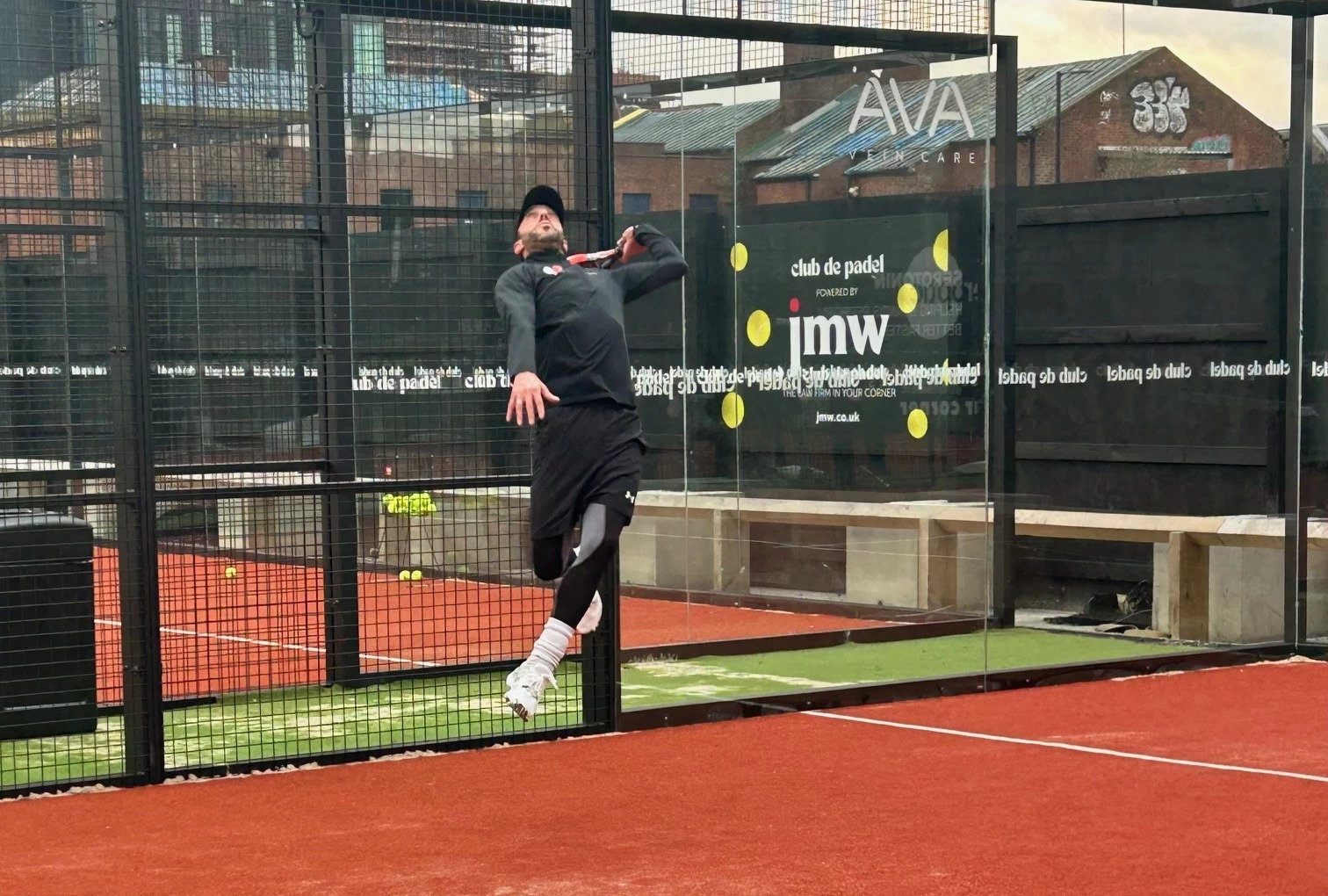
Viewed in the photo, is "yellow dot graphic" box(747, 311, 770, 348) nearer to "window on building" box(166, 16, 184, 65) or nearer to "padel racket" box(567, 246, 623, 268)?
"window on building" box(166, 16, 184, 65)

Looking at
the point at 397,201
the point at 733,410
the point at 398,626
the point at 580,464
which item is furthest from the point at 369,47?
the point at 580,464

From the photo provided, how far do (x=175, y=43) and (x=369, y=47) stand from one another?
0.96 m

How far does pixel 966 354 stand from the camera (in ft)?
34.4

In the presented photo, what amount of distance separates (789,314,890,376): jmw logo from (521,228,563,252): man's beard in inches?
173

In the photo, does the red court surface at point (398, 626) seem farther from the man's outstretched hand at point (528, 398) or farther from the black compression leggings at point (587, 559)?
the man's outstretched hand at point (528, 398)

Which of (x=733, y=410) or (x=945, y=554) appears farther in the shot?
(x=945, y=554)

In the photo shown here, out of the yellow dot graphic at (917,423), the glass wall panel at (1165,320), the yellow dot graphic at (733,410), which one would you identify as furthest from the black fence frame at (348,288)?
the yellow dot graphic at (733,410)

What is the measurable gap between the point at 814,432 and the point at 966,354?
0.98 m

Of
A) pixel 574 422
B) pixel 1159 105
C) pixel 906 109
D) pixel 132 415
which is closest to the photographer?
pixel 574 422

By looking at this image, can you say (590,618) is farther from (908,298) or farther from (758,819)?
(908,298)

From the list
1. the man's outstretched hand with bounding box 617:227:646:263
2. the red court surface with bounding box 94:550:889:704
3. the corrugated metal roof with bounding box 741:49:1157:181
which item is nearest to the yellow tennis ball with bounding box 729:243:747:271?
the corrugated metal roof with bounding box 741:49:1157:181

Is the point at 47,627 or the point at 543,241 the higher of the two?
the point at 543,241

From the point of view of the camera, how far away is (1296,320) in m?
10.5

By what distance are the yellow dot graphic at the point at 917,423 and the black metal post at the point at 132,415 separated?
4.74 metres
